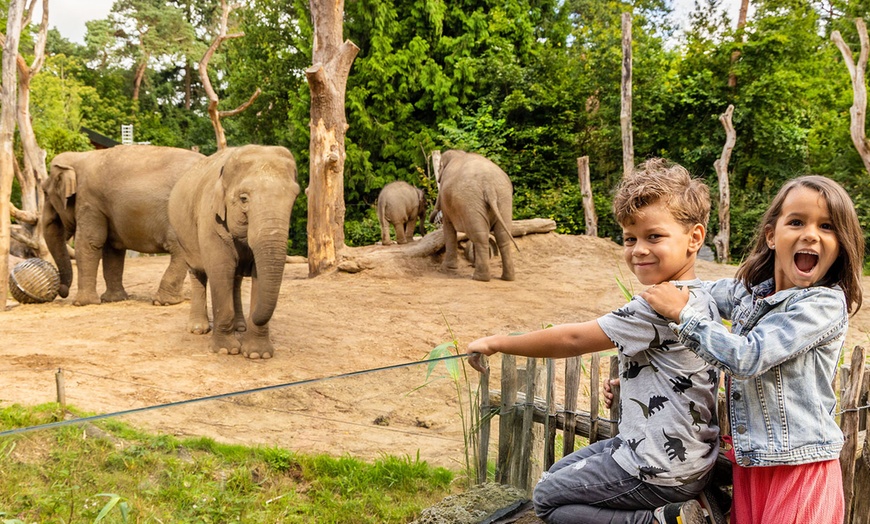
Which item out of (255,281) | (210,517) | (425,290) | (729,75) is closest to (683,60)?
(729,75)

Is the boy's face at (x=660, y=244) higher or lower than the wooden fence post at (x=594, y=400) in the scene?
higher

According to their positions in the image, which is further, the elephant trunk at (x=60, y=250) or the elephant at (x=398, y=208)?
the elephant at (x=398, y=208)

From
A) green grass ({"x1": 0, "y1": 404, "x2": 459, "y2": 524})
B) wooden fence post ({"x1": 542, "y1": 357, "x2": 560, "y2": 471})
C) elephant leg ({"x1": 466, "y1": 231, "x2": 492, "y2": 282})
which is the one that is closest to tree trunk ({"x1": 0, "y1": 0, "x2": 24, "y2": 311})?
elephant leg ({"x1": 466, "y1": 231, "x2": 492, "y2": 282})

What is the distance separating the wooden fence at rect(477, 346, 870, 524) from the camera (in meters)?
2.29

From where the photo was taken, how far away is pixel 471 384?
2.19 metres

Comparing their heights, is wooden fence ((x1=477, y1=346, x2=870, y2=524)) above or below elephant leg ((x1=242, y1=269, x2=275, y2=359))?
above

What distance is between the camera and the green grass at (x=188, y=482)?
155 cm

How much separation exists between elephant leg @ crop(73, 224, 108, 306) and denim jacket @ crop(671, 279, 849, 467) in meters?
8.39

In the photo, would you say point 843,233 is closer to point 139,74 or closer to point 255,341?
point 255,341

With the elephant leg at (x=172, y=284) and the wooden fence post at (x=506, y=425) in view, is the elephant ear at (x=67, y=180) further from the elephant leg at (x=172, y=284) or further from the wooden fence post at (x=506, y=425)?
the wooden fence post at (x=506, y=425)

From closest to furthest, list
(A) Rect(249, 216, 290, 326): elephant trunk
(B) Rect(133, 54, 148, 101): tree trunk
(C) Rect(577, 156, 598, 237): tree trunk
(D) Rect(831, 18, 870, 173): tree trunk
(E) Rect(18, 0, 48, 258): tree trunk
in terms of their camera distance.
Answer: (A) Rect(249, 216, 290, 326): elephant trunk < (E) Rect(18, 0, 48, 258): tree trunk < (D) Rect(831, 18, 870, 173): tree trunk < (C) Rect(577, 156, 598, 237): tree trunk < (B) Rect(133, 54, 148, 101): tree trunk

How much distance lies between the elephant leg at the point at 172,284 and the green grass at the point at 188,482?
23.0ft

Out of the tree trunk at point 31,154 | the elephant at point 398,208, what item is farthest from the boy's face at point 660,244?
the elephant at point 398,208

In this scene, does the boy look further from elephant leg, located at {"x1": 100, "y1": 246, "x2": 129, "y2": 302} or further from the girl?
elephant leg, located at {"x1": 100, "y1": 246, "x2": 129, "y2": 302}
